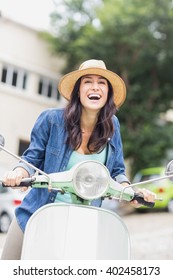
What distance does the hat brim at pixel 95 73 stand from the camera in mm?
1873

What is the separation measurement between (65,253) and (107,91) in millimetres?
661

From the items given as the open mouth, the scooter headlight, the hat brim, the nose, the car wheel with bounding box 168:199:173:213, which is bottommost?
the scooter headlight

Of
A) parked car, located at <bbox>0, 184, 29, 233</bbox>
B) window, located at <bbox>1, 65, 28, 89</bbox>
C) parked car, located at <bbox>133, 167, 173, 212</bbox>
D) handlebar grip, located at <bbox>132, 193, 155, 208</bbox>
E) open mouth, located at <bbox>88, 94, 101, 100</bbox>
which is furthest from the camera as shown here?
window, located at <bbox>1, 65, 28, 89</bbox>

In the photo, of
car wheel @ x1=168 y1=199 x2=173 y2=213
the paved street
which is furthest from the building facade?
car wheel @ x1=168 y1=199 x2=173 y2=213

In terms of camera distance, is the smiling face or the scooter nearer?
the scooter

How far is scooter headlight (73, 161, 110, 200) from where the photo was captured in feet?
5.09

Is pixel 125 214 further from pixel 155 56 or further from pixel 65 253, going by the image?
pixel 65 253

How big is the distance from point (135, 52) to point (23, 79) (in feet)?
11.2

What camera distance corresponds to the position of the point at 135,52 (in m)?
14.7

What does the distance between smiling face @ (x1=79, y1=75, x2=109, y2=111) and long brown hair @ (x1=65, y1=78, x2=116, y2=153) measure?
1.6 inches

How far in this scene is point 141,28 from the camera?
14047mm

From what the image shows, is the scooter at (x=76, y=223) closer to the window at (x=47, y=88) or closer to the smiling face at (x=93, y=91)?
the smiling face at (x=93, y=91)

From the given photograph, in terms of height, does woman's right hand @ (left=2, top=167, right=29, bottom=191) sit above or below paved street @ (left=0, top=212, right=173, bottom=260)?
below

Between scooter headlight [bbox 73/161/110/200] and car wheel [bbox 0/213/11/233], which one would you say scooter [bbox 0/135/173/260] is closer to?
scooter headlight [bbox 73/161/110/200]
